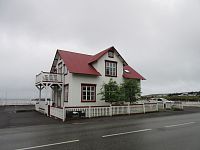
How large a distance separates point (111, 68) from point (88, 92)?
185 inches

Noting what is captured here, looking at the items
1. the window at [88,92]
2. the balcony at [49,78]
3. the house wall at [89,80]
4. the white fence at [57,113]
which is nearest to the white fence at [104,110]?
the white fence at [57,113]

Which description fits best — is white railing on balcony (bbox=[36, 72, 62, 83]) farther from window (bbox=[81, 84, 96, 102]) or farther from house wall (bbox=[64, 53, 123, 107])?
window (bbox=[81, 84, 96, 102])

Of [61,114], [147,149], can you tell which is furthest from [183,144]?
[61,114]

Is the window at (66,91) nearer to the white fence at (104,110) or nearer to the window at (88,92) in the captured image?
the window at (88,92)

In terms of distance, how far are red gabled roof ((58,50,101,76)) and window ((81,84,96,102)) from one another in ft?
5.34

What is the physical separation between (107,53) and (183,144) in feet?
62.0

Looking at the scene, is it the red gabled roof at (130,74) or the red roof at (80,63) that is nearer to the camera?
the red roof at (80,63)

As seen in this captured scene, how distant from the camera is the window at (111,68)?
25281mm

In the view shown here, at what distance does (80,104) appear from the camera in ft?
73.6

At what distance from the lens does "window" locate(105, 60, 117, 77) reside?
2528 centimetres

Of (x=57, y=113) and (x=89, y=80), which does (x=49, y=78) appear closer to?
(x=89, y=80)

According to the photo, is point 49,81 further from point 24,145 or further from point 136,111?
point 24,145

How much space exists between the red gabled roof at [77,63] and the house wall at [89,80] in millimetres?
637

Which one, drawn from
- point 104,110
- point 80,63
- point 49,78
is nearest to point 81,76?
point 80,63
